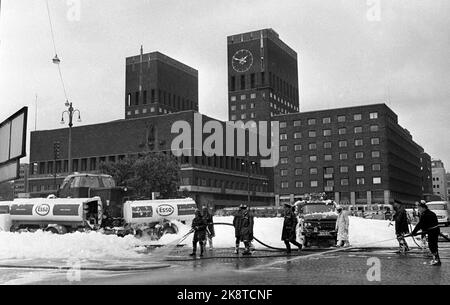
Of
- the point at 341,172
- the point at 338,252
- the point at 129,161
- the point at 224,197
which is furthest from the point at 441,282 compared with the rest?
the point at 341,172

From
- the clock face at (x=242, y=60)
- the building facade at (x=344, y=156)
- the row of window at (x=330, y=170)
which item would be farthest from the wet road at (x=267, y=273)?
the clock face at (x=242, y=60)

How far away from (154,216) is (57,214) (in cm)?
493

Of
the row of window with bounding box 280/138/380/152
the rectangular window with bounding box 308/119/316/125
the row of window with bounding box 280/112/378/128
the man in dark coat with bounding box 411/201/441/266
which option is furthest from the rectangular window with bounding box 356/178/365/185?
the man in dark coat with bounding box 411/201/441/266

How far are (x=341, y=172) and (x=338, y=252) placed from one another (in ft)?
356

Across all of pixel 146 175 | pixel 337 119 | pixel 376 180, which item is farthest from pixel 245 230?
pixel 337 119

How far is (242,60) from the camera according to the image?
182 meters

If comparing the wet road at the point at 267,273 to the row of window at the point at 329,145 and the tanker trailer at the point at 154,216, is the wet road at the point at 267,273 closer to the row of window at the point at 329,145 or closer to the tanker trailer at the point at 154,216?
the tanker trailer at the point at 154,216

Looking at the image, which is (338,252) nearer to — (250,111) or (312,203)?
(312,203)

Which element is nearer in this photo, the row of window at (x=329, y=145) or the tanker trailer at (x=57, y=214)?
the tanker trailer at (x=57, y=214)

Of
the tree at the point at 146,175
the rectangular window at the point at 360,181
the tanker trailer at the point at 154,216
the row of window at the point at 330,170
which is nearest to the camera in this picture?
the tanker trailer at the point at 154,216

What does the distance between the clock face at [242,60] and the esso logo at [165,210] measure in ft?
470

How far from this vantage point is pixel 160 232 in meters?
26.2

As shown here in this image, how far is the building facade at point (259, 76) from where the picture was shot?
162m

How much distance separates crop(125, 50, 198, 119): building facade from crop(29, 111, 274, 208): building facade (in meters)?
31.9
